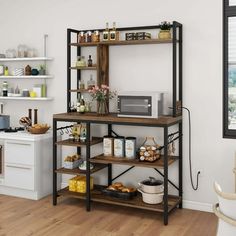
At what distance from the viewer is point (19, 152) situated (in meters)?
4.45

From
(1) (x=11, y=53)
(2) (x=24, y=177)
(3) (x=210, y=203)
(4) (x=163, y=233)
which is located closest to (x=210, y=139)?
(3) (x=210, y=203)

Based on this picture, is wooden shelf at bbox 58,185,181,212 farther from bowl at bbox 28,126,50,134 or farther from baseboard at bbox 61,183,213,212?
bowl at bbox 28,126,50,134

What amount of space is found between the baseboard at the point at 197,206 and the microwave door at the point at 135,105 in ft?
3.59

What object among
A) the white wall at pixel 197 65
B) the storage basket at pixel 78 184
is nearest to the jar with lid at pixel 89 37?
the white wall at pixel 197 65

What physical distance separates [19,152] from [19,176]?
0.28 meters

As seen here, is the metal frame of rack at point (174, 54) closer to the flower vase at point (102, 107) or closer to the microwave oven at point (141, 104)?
the microwave oven at point (141, 104)

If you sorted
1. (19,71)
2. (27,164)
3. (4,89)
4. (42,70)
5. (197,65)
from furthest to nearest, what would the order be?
(4,89)
(19,71)
(42,70)
(27,164)
(197,65)

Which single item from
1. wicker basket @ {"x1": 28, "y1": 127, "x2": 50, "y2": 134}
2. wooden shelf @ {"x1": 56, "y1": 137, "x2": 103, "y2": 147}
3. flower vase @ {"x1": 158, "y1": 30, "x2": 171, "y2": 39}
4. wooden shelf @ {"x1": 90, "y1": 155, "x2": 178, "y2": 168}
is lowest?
wooden shelf @ {"x1": 90, "y1": 155, "x2": 178, "y2": 168}

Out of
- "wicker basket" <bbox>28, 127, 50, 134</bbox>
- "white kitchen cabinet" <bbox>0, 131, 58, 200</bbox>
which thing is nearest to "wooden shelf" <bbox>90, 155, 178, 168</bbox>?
"white kitchen cabinet" <bbox>0, 131, 58, 200</bbox>

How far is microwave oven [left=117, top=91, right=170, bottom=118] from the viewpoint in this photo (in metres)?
3.79

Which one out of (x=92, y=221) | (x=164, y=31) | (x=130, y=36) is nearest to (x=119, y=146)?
(x=92, y=221)

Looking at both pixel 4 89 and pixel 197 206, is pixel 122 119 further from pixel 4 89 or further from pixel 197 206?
pixel 4 89

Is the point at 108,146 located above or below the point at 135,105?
below

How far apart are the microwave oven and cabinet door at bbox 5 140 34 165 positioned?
3.86 feet
